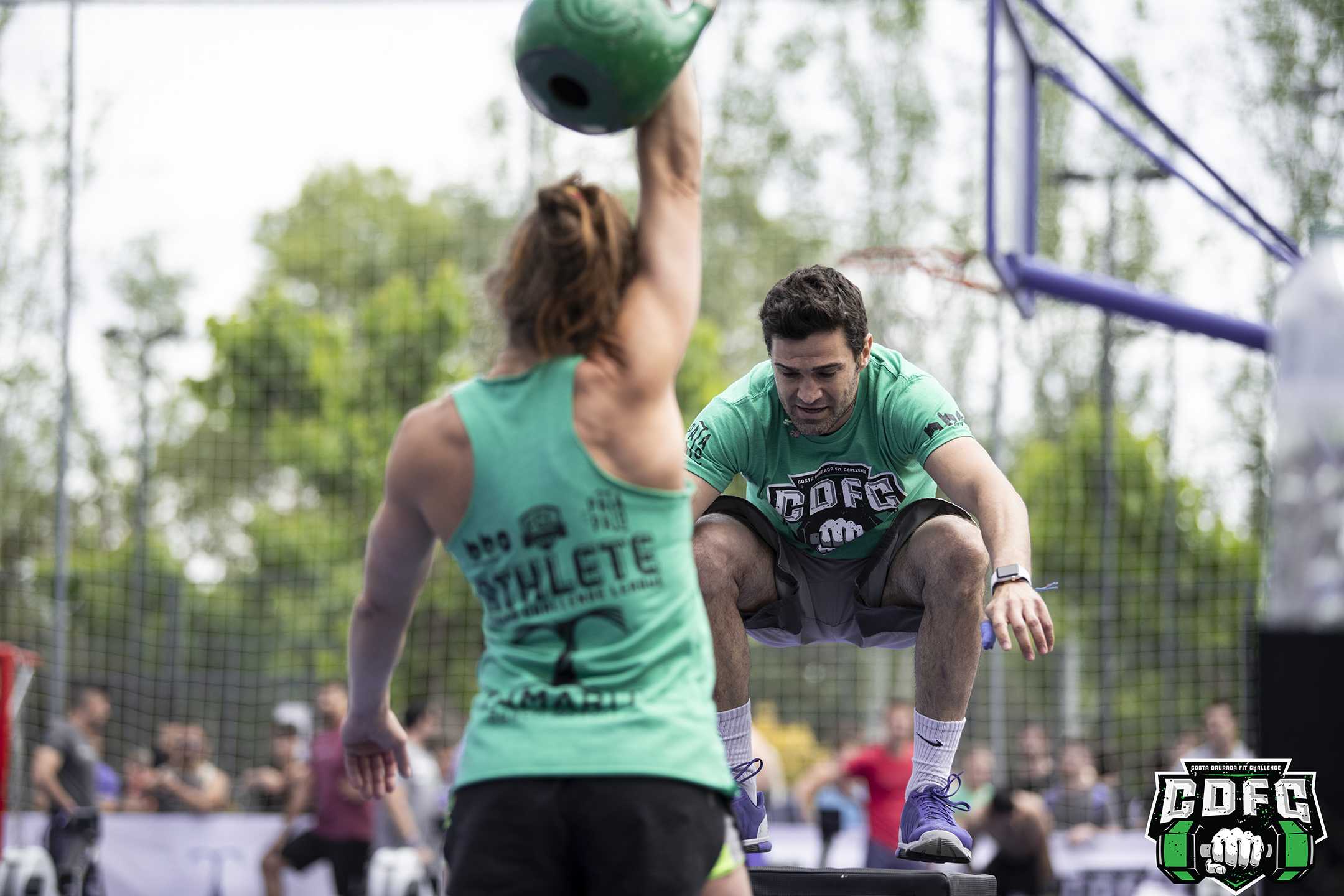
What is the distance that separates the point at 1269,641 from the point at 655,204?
4.28 feet

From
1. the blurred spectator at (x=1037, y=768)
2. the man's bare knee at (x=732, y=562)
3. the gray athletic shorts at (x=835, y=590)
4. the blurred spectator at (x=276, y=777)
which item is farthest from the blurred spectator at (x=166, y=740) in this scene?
the man's bare knee at (x=732, y=562)

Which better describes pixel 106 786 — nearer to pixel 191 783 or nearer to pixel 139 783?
pixel 139 783

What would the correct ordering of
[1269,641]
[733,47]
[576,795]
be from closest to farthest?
1. [576,795]
2. [1269,641]
3. [733,47]

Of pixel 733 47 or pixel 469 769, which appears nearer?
pixel 469 769

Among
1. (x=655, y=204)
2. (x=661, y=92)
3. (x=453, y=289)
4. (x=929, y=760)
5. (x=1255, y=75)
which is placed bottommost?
(x=929, y=760)

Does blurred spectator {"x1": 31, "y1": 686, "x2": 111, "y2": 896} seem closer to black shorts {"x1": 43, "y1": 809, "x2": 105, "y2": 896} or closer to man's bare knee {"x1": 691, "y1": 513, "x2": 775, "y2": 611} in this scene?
black shorts {"x1": 43, "y1": 809, "x2": 105, "y2": 896}

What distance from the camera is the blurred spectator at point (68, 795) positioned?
31.8ft

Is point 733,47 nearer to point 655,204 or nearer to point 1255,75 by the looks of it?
point 1255,75

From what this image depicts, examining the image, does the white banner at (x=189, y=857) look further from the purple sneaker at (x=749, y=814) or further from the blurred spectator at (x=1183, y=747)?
the purple sneaker at (x=749, y=814)

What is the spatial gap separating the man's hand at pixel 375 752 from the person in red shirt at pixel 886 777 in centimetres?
648

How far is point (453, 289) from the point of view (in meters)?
15.9

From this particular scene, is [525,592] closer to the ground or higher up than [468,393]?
closer to the ground

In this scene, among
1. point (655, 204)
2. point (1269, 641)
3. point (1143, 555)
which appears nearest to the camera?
point (655, 204)

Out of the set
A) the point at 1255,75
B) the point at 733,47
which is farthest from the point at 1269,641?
the point at 733,47
